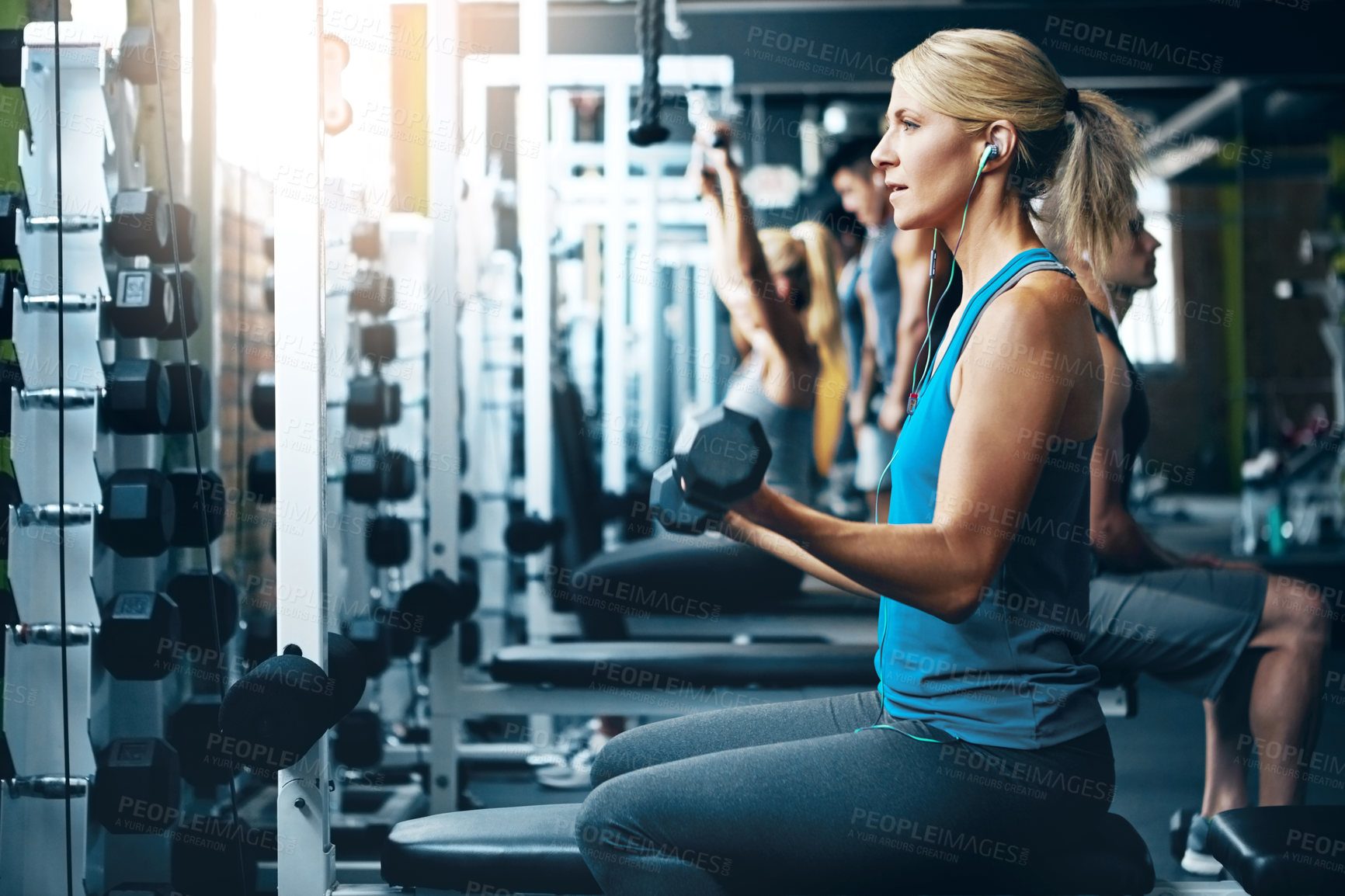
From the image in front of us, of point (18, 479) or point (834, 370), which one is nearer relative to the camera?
point (18, 479)

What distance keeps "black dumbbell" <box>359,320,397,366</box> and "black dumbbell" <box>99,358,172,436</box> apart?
121 centimetres

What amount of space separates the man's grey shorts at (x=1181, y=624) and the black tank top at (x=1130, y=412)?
16 cm

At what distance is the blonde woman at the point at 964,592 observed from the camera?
1.01 meters

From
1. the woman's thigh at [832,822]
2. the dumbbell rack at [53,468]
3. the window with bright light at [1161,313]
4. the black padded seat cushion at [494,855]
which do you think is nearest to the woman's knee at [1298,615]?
the woman's thigh at [832,822]

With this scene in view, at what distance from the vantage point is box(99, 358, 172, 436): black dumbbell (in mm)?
1652

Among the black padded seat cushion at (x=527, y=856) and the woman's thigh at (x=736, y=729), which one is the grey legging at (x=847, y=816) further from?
the woman's thigh at (x=736, y=729)

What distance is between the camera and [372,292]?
284 centimetres

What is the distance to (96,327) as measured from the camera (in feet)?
5.42

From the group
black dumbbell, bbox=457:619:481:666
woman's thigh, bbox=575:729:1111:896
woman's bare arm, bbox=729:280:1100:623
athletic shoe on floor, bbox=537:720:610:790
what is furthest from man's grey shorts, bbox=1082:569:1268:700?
black dumbbell, bbox=457:619:481:666

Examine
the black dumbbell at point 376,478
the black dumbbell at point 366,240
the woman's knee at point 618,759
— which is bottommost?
the woman's knee at point 618,759

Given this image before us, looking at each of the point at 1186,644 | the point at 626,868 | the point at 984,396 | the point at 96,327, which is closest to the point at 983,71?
the point at 984,396

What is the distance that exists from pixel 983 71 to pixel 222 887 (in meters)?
1.48

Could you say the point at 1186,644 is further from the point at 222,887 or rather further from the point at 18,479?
the point at 18,479

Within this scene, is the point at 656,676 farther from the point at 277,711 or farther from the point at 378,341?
the point at 378,341
